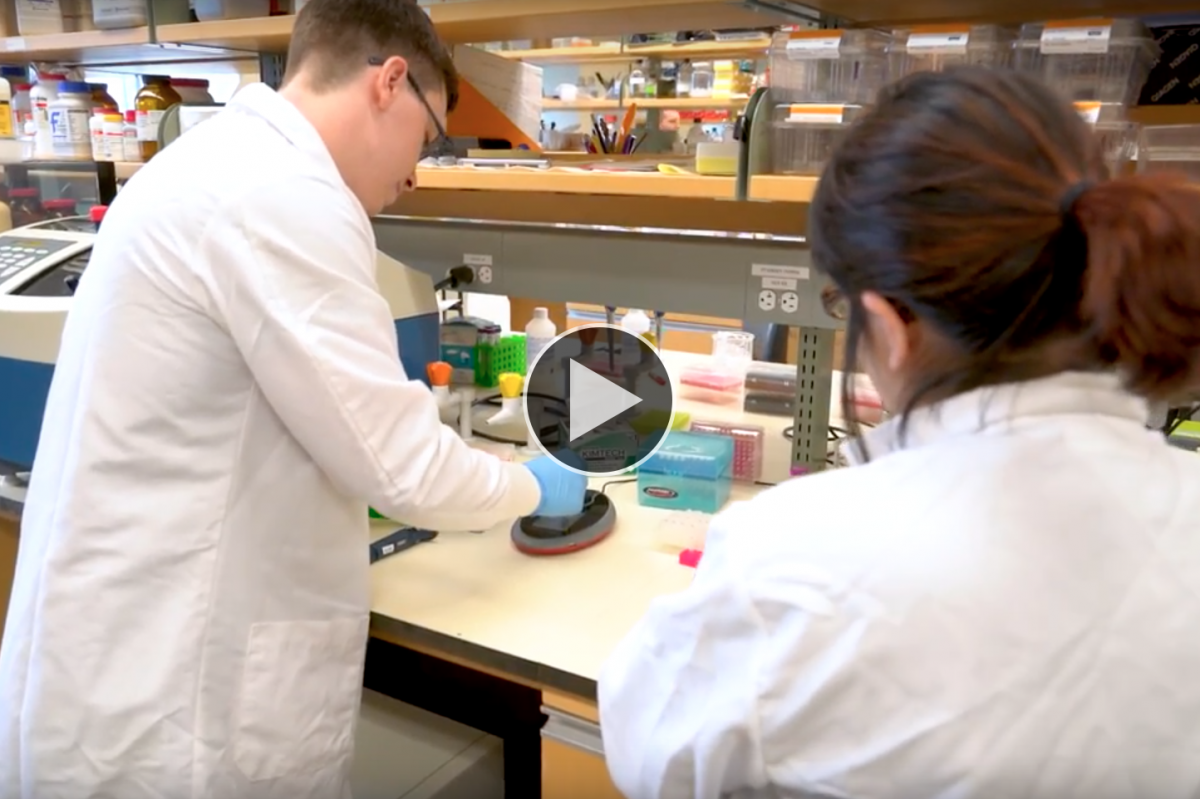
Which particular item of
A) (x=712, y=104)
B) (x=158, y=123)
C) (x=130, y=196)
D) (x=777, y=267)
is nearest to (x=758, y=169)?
(x=777, y=267)

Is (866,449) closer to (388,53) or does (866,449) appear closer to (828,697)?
(828,697)

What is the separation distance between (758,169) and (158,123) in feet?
4.44

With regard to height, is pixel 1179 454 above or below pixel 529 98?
below

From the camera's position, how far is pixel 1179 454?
674mm

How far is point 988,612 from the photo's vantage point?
0.59 m

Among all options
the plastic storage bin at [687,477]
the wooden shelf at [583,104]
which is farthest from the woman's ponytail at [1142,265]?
the wooden shelf at [583,104]

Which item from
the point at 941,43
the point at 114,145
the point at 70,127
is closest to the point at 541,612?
the point at 941,43

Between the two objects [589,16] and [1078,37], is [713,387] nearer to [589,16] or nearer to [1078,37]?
[589,16]

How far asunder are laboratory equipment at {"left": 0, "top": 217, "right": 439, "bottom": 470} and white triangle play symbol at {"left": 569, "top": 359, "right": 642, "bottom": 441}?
0.99 ft

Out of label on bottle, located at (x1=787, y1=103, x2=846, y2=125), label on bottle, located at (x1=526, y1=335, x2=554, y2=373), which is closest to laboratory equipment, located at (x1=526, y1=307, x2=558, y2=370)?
label on bottle, located at (x1=526, y1=335, x2=554, y2=373)

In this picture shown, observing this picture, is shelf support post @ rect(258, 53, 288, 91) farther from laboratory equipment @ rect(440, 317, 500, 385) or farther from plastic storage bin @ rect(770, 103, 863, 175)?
plastic storage bin @ rect(770, 103, 863, 175)

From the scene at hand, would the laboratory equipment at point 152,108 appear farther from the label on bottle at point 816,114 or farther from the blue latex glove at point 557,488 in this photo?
the label on bottle at point 816,114

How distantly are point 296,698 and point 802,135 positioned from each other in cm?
102

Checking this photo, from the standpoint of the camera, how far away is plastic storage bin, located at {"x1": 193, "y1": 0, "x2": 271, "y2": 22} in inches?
73.6
